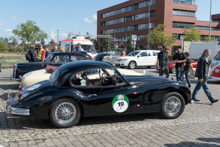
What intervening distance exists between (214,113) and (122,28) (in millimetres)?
72180

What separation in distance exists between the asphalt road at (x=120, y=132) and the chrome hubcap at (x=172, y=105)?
0.67 ft

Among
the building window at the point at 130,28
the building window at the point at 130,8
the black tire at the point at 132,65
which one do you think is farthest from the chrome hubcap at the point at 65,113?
the building window at the point at 130,8

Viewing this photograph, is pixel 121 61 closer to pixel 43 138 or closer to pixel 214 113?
pixel 214 113

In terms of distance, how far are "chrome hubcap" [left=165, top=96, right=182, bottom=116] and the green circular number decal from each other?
44.2 inches

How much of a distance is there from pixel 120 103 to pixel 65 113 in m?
1.22

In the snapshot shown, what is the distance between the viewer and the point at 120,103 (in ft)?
17.4

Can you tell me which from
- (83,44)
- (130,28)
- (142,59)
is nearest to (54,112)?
(83,44)

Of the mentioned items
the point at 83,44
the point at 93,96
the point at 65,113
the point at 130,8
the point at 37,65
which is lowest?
the point at 65,113

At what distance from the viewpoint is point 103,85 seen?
210 inches

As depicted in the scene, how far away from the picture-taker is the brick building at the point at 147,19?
2318 inches

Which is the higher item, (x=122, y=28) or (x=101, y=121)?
(x=122, y=28)

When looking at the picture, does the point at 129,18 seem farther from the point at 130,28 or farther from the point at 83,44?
the point at 83,44

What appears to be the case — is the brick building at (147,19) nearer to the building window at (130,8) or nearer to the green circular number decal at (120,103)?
the building window at (130,8)

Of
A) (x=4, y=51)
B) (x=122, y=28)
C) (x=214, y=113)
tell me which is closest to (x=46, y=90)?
(x=214, y=113)
